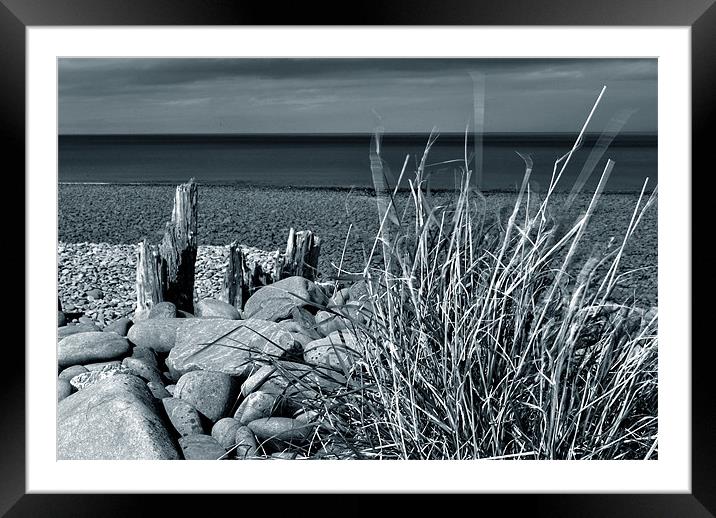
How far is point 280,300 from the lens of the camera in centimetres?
390

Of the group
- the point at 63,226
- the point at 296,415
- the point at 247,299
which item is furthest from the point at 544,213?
the point at 63,226

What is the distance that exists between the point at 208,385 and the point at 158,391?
0.27 m

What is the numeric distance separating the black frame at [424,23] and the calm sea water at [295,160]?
9.17 meters

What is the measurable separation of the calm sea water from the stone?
25.0 feet

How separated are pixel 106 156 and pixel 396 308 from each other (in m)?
16.5

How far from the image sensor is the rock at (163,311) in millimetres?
3906

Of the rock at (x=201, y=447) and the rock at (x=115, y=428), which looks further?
the rock at (x=201, y=447)

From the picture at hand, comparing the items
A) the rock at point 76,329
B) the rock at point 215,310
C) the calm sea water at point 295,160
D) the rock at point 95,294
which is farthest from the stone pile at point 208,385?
the calm sea water at point 295,160

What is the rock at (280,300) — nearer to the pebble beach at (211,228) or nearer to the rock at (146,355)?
the rock at (146,355)

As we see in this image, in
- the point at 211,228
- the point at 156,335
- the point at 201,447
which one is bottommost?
the point at 201,447

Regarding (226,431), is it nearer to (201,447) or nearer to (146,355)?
(201,447)

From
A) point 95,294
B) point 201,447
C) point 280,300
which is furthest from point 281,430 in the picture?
point 95,294

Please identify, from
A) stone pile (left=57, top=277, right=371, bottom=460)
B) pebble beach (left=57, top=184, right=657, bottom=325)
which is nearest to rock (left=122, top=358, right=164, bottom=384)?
stone pile (left=57, top=277, right=371, bottom=460)
